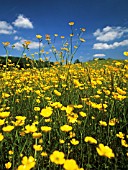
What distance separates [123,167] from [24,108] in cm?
193

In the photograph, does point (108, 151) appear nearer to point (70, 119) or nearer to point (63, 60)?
point (70, 119)

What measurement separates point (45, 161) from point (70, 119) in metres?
0.41

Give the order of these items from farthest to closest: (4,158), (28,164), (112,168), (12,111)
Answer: (12,111), (4,158), (112,168), (28,164)

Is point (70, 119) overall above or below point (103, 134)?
above

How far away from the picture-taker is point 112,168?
1.99 m

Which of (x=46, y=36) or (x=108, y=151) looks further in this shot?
(x=46, y=36)

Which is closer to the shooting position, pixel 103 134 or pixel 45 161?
pixel 45 161

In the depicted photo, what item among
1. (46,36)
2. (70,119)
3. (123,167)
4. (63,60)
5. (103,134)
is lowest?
(123,167)

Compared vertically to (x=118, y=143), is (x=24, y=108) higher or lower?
higher

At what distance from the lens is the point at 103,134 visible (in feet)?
8.09

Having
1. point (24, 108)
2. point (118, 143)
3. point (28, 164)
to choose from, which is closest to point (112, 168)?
point (118, 143)

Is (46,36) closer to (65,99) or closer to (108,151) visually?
(65,99)

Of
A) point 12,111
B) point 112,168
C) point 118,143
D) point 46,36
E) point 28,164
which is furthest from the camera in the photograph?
point 46,36

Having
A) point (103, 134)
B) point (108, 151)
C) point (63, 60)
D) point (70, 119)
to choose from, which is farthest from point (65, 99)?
point (108, 151)
